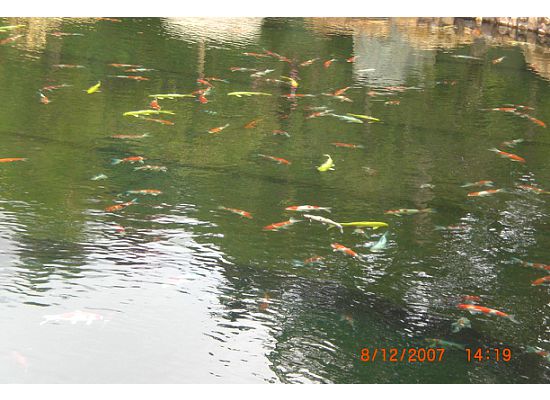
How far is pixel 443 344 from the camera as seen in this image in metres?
3.75

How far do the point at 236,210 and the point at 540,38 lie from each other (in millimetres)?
5525

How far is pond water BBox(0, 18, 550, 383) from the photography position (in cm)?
364

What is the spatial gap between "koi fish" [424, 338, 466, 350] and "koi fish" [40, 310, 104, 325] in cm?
126

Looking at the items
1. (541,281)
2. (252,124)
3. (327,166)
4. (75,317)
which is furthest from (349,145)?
(75,317)

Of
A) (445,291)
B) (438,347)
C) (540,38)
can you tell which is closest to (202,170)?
(445,291)

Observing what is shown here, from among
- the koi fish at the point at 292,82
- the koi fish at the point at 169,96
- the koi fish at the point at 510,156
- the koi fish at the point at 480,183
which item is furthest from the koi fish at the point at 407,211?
the koi fish at the point at 292,82

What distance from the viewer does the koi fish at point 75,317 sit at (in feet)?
12.3

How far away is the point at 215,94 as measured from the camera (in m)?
6.73

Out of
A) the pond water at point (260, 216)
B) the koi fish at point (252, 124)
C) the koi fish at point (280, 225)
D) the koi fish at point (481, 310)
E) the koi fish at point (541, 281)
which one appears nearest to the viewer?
the pond water at point (260, 216)

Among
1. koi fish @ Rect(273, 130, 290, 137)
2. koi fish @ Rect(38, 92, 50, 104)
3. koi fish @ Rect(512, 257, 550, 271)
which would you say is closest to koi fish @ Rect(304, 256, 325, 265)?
koi fish @ Rect(512, 257, 550, 271)

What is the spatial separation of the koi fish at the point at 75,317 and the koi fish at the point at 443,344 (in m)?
1.26

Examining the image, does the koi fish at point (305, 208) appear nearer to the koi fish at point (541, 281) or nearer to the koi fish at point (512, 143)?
the koi fish at point (541, 281)

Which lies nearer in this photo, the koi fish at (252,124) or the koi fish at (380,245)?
the koi fish at (380,245)

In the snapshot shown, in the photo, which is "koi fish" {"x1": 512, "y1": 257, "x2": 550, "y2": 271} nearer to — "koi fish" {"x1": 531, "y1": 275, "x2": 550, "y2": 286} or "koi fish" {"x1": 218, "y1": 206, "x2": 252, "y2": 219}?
"koi fish" {"x1": 531, "y1": 275, "x2": 550, "y2": 286}
